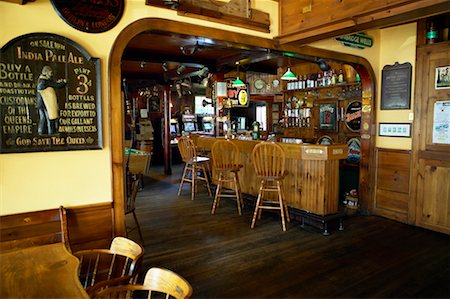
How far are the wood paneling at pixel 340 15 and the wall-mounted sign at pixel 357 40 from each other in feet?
2.50

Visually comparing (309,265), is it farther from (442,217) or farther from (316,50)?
(316,50)

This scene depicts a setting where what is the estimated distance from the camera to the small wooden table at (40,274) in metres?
1.30

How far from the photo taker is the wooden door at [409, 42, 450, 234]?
3928 millimetres

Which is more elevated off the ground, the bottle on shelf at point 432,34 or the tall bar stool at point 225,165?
the bottle on shelf at point 432,34

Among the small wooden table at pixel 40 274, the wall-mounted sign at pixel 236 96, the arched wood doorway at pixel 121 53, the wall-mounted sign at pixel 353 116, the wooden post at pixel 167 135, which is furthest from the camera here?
the wooden post at pixel 167 135

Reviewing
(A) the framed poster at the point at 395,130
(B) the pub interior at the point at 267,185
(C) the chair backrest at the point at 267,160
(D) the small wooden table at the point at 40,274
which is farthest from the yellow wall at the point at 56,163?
(A) the framed poster at the point at 395,130

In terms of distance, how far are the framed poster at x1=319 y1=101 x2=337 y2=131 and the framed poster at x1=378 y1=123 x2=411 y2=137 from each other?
1.39 meters

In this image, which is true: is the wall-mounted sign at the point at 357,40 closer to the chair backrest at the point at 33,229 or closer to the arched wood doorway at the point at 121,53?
the arched wood doorway at the point at 121,53

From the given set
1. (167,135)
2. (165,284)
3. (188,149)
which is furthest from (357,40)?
(167,135)

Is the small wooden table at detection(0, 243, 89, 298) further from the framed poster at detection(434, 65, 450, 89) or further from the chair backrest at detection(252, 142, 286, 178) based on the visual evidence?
the framed poster at detection(434, 65, 450, 89)

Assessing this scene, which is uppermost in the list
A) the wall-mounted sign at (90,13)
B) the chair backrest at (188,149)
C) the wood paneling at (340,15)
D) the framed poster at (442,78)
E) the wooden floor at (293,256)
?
the wood paneling at (340,15)

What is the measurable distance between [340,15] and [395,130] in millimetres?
2197

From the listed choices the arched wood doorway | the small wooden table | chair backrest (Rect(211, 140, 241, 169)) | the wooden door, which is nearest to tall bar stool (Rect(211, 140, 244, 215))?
chair backrest (Rect(211, 140, 241, 169))

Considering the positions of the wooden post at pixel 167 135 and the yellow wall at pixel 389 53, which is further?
the wooden post at pixel 167 135
